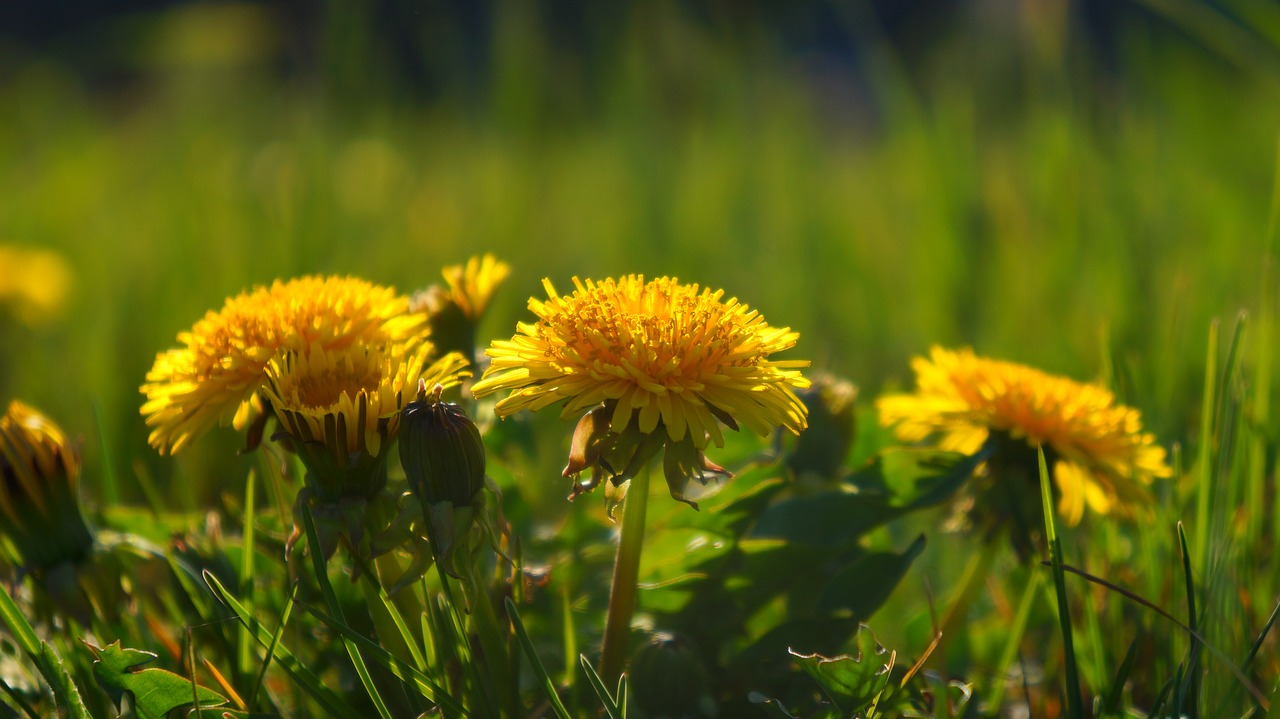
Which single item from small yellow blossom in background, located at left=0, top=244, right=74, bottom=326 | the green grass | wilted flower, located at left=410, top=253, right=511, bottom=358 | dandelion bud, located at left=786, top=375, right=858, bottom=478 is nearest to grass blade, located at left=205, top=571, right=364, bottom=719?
the green grass

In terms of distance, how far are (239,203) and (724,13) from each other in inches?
52.3

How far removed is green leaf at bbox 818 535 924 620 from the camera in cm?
72

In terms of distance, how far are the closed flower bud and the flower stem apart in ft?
0.34

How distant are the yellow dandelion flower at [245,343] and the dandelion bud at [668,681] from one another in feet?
0.84

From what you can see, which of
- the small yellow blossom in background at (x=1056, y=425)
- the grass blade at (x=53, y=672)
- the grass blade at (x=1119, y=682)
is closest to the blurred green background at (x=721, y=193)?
the small yellow blossom in background at (x=1056, y=425)

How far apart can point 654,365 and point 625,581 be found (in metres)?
0.16

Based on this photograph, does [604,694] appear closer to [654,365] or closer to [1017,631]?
[654,365]

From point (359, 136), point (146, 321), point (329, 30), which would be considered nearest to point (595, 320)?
point (146, 321)

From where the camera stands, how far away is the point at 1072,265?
5.36ft

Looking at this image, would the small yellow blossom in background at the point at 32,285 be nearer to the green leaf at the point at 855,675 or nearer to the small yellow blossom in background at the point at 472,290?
the small yellow blossom in background at the point at 472,290

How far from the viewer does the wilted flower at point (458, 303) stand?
78 cm

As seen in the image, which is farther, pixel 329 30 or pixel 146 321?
pixel 329 30

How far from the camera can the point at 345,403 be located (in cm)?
59

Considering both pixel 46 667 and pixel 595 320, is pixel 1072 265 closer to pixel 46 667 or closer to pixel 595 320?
pixel 595 320
